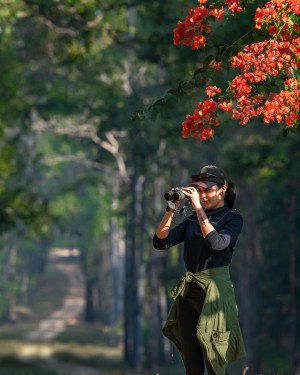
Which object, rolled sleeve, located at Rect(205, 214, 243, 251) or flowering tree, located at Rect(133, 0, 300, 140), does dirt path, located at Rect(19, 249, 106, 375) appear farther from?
rolled sleeve, located at Rect(205, 214, 243, 251)

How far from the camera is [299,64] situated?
857 centimetres

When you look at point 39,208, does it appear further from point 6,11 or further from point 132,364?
point 132,364

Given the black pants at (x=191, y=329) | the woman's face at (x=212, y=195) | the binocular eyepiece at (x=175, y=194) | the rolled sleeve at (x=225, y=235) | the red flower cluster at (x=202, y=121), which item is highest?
the red flower cluster at (x=202, y=121)

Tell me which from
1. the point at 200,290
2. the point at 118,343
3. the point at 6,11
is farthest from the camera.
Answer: the point at 118,343

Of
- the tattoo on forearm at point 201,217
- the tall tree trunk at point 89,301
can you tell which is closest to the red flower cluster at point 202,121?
the tattoo on forearm at point 201,217

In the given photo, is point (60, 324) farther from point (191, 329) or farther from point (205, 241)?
point (205, 241)

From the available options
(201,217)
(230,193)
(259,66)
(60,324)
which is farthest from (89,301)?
(201,217)

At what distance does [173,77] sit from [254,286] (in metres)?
16.1

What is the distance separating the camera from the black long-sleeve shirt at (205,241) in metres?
7.67

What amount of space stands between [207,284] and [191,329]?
405mm

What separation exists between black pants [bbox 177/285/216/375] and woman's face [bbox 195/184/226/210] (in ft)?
2.17

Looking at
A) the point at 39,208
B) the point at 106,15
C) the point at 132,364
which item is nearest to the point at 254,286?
the point at 132,364

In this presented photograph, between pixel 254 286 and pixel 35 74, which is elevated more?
pixel 35 74

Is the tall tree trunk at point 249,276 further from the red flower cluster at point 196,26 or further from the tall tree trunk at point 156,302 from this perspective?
the red flower cluster at point 196,26
